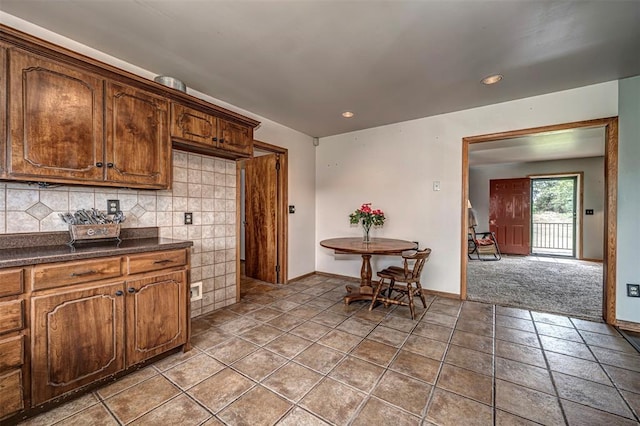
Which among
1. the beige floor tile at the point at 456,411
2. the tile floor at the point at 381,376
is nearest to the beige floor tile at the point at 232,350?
the tile floor at the point at 381,376

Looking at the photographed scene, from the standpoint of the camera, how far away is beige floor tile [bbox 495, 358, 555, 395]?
1.71m

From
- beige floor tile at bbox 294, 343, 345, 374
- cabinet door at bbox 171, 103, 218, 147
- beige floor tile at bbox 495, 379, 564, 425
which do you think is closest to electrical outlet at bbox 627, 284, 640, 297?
beige floor tile at bbox 495, 379, 564, 425

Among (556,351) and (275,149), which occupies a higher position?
(275,149)

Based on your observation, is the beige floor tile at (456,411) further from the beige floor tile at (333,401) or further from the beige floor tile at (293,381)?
the beige floor tile at (293,381)

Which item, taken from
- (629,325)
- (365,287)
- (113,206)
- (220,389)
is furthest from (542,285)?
(113,206)

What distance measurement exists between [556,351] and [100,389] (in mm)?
3322

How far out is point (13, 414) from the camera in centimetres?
135

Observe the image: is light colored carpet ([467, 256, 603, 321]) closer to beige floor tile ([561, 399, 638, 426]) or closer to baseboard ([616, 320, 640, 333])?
baseboard ([616, 320, 640, 333])

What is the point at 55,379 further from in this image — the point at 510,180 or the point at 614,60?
the point at 510,180

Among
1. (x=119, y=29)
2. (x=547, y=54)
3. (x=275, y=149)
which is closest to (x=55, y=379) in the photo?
(x=119, y=29)

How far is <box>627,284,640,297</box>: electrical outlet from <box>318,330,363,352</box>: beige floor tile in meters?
2.66

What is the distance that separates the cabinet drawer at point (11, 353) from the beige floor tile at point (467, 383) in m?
2.36

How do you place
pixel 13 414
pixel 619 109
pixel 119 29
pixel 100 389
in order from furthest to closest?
pixel 619 109 < pixel 119 29 < pixel 100 389 < pixel 13 414

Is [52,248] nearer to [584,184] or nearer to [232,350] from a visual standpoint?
[232,350]
